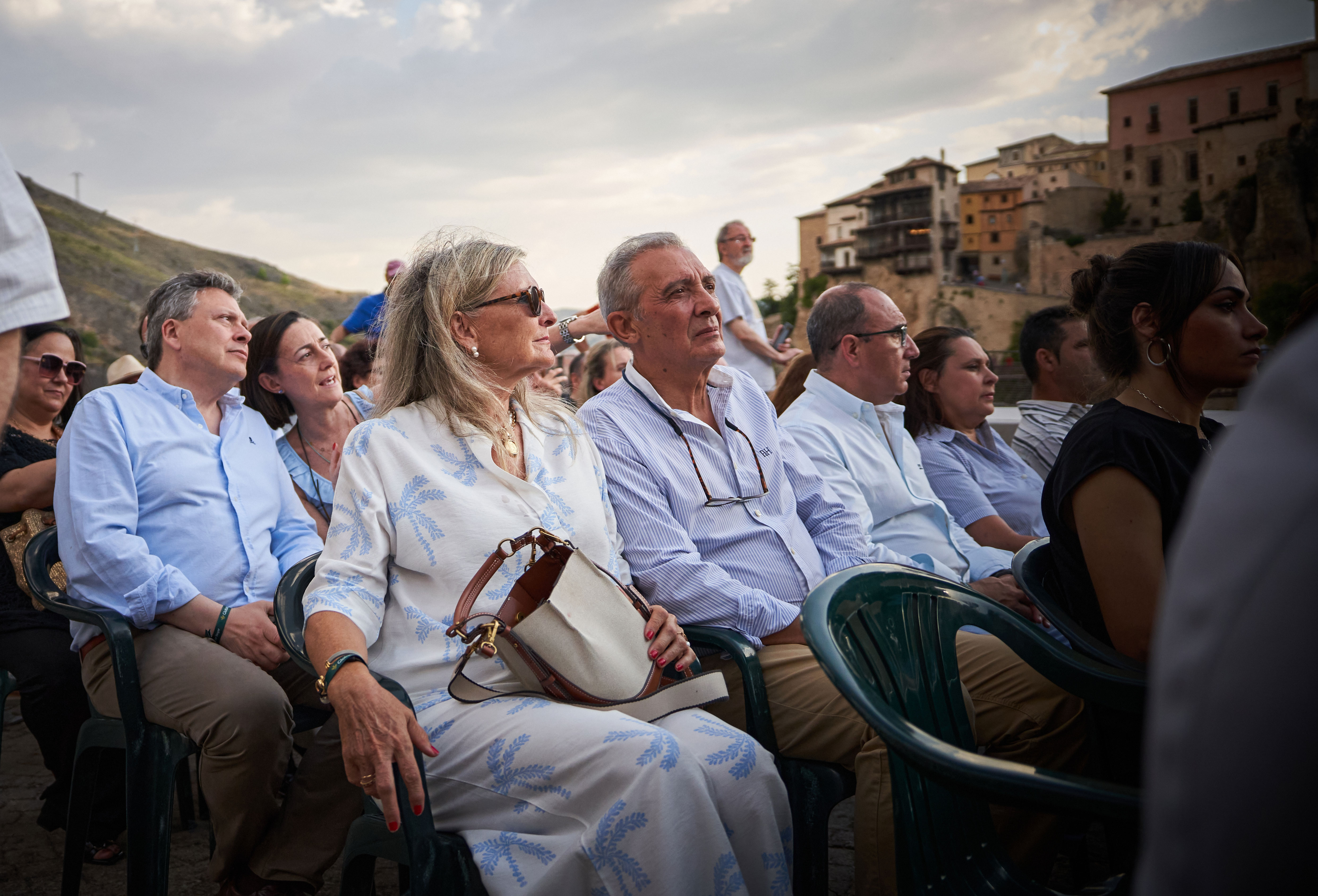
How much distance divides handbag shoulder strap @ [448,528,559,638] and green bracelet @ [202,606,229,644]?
1.00m

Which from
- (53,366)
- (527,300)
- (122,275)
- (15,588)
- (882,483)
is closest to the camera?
(527,300)

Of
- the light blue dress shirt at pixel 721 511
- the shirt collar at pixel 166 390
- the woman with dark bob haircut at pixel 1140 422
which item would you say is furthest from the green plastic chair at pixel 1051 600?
the shirt collar at pixel 166 390

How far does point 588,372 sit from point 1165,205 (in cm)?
6523

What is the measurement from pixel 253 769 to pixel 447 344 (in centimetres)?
115

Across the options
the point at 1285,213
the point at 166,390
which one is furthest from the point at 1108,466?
the point at 1285,213

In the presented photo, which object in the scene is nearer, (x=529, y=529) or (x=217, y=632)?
(x=529, y=529)

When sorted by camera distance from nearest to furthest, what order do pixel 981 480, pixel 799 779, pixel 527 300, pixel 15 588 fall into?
pixel 799 779
pixel 527 300
pixel 15 588
pixel 981 480

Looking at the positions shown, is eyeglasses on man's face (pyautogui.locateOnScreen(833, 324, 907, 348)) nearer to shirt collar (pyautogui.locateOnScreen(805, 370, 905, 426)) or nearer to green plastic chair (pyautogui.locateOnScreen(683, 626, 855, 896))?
shirt collar (pyautogui.locateOnScreen(805, 370, 905, 426))

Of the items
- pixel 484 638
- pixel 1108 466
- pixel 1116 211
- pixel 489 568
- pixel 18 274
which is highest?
pixel 1116 211

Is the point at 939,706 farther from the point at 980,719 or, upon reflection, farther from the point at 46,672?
the point at 46,672

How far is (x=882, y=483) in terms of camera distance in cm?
339

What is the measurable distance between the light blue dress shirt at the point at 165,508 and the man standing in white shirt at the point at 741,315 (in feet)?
13.2

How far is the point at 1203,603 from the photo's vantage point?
0.47m

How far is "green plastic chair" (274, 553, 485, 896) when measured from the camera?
1.67 m
